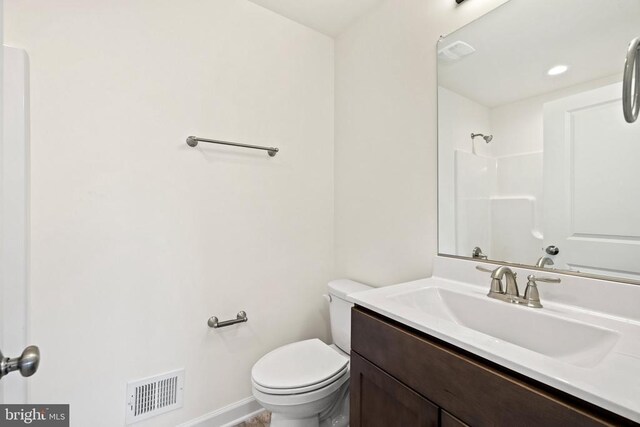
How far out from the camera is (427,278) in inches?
51.1

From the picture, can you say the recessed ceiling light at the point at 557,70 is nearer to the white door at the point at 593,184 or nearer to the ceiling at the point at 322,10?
the white door at the point at 593,184

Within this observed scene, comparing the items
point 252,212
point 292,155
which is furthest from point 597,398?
point 292,155

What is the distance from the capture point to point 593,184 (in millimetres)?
883

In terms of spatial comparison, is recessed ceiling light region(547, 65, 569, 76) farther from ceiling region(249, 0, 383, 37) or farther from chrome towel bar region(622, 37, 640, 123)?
ceiling region(249, 0, 383, 37)

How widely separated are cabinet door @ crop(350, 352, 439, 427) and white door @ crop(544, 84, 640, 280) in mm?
665

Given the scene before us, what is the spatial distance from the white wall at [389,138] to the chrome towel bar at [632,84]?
51 centimetres

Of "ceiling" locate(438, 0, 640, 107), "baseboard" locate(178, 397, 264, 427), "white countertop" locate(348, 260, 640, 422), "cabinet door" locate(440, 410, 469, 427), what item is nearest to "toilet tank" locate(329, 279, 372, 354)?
"white countertop" locate(348, 260, 640, 422)

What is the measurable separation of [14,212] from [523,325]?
179 cm

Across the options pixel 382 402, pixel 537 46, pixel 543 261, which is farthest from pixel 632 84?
pixel 382 402

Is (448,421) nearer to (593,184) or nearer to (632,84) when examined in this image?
(593,184)

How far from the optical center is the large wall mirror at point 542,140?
33.2 inches

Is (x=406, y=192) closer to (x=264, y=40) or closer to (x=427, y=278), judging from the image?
(x=427, y=278)

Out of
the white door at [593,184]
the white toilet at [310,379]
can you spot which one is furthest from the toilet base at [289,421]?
the white door at [593,184]

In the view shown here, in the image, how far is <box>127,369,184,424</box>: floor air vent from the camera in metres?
1.27
